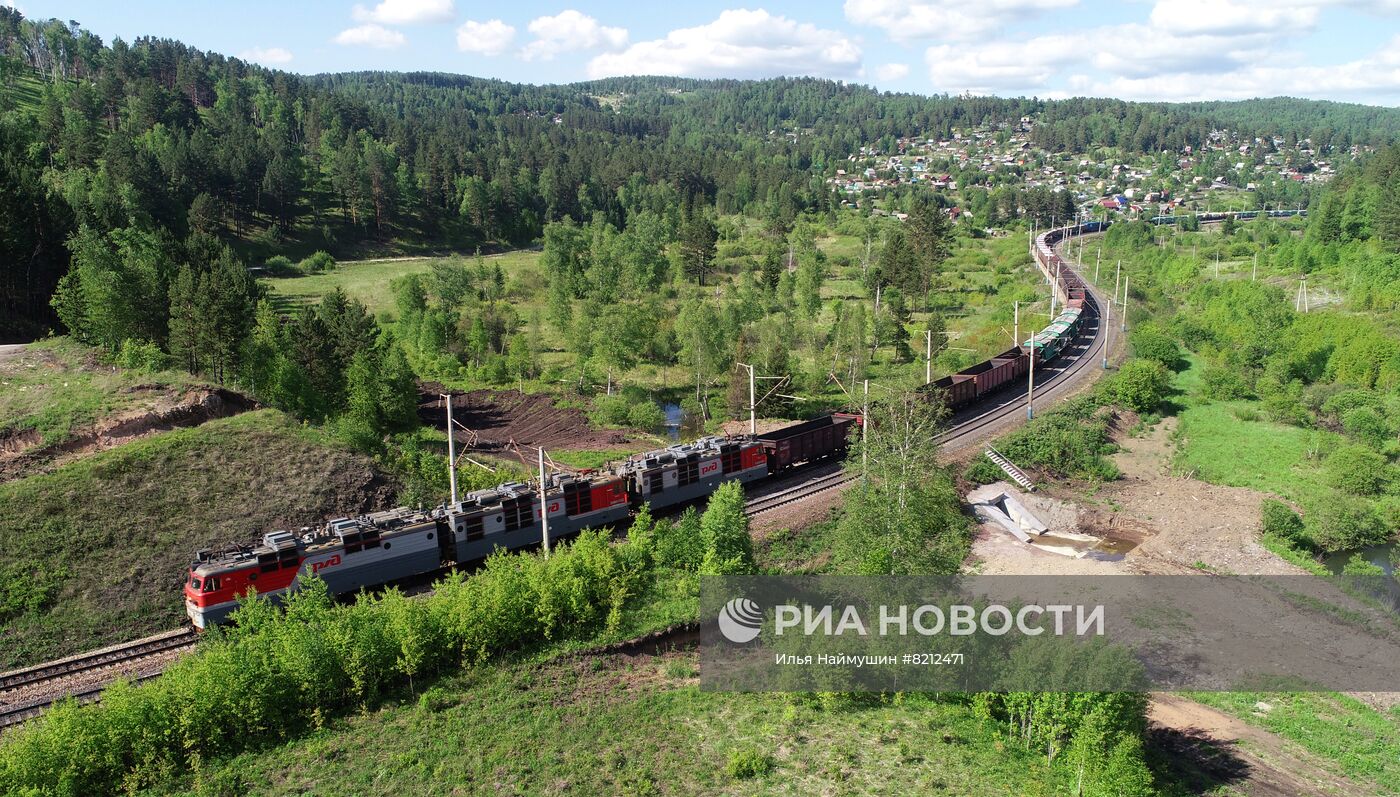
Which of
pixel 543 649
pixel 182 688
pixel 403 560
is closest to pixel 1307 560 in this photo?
pixel 543 649

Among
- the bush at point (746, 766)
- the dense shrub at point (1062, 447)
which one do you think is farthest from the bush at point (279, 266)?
the bush at point (746, 766)

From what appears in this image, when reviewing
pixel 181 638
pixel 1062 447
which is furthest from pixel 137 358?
pixel 1062 447

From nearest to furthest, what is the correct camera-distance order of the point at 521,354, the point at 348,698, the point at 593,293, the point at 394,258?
the point at 348,698 → the point at 521,354 → the point at 593,293 → the point at 394,258

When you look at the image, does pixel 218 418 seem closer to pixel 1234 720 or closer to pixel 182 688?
pixel 182 688

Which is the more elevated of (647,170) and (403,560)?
(647,170)

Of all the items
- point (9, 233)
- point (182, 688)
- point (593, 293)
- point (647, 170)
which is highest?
point (647, 170)

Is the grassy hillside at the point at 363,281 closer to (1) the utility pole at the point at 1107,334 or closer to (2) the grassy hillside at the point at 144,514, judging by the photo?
(2) the grassy hillside at the point at 144,514

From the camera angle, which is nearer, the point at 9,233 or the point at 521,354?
the point at 9,233
